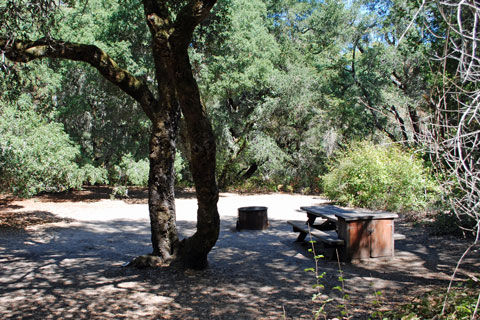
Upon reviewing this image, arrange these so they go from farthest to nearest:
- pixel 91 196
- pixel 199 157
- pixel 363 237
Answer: pixel 91 196
pixel 363 237
pixel 199 157

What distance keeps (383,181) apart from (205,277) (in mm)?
8061

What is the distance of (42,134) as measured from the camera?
11.1 m

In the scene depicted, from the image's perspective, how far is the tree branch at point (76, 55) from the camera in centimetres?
576

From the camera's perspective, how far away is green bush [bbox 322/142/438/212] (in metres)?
11.5

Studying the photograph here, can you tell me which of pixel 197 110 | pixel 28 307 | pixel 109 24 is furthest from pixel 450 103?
pixel 109 24

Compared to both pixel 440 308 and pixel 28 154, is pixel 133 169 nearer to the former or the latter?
pixel 28 154

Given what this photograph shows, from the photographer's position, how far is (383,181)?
12.0 metres

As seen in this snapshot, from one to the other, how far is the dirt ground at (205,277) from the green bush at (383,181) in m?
1.59

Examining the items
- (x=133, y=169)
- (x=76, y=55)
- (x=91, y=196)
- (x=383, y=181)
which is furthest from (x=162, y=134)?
Answer: (x=91, y=196)

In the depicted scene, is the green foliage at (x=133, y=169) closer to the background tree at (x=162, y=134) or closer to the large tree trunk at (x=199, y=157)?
the background tree at (x=162, y=134)

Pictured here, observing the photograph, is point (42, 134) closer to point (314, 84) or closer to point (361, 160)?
point (361, 160)

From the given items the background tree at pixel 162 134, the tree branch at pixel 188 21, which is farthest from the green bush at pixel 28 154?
the tree branch at pixel 188 21

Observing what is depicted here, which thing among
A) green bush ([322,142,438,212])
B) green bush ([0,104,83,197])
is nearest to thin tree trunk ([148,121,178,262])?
green bush ([0,104,83,197])

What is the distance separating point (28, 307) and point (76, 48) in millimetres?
3671
